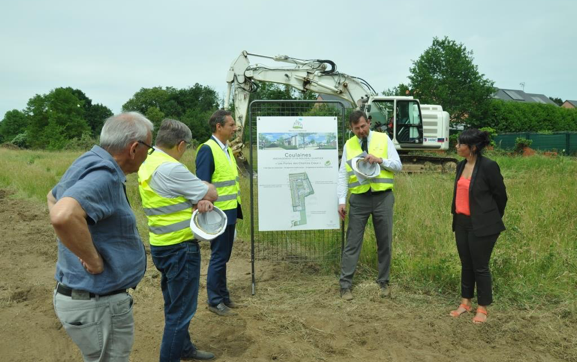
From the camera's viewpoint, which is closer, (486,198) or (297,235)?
(486,198)

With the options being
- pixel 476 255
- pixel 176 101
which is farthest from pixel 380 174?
pixel 176 101

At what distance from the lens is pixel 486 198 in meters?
4.34

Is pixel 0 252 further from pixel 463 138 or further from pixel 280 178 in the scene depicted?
pixel 463 138

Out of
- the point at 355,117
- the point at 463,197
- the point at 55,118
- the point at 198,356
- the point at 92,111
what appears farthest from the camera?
the point at 92,111

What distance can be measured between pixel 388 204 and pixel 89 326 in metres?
3.58

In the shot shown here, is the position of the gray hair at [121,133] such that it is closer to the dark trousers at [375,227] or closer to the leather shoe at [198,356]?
the leather shoe at [198,356]

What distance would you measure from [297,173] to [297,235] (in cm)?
169

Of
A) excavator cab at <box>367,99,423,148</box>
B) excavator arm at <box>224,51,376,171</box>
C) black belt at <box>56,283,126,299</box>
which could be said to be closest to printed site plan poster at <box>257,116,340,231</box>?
black belt at <box>56,283,126,299</box>

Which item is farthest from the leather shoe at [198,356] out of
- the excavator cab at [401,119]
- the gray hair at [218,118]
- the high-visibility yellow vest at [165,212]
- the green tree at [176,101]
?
the green tree at [176,101]

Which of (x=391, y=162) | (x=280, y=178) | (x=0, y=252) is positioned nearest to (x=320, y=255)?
(x=280, y=178)

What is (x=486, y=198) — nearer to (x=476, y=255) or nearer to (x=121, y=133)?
(x=476, y=255)

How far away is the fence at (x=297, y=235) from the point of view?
218 inches

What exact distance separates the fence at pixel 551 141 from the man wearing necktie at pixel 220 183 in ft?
92.1

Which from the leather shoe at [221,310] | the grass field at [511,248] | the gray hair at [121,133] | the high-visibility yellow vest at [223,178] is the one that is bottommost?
the leather shoe at [221,310]
